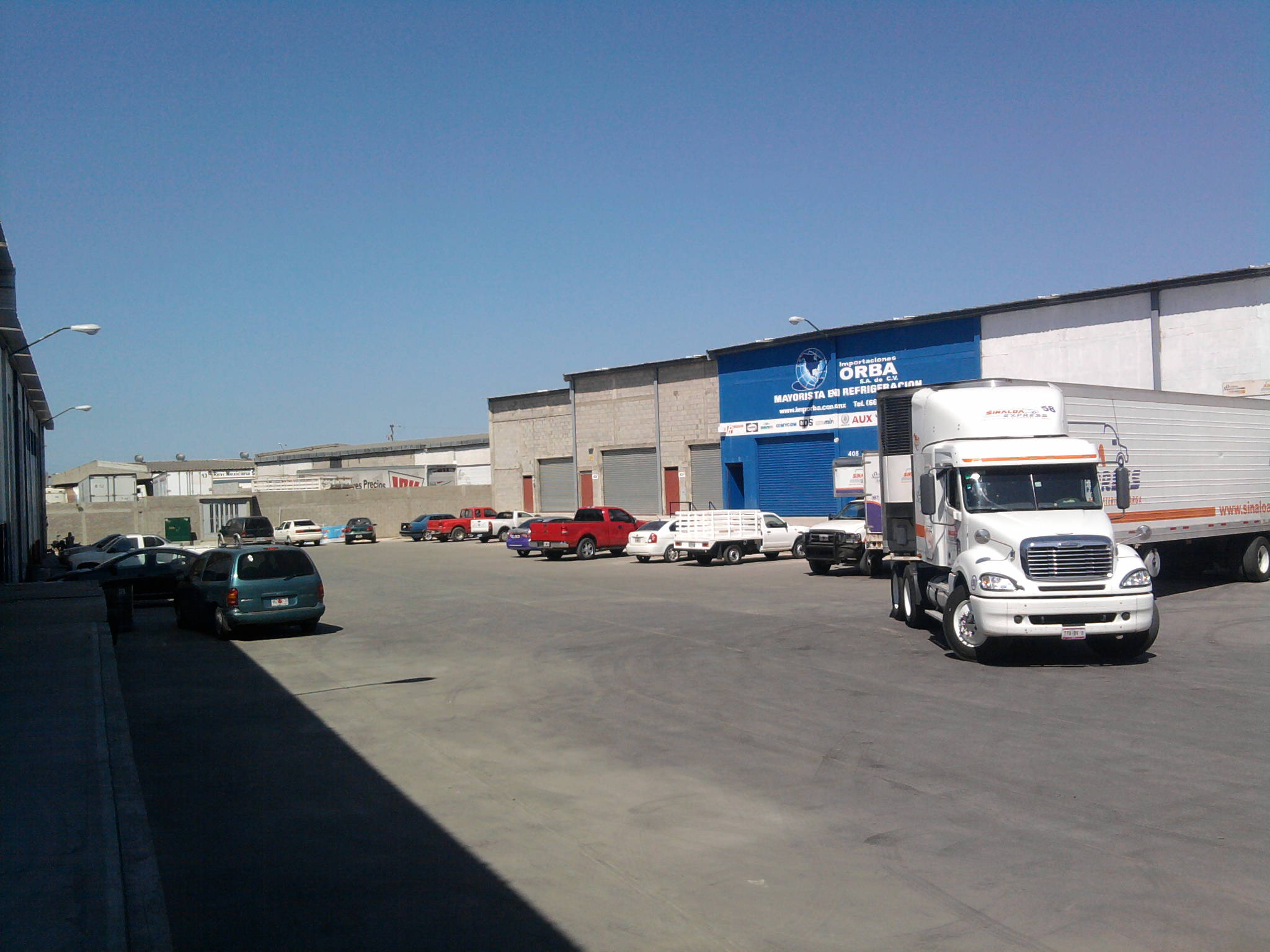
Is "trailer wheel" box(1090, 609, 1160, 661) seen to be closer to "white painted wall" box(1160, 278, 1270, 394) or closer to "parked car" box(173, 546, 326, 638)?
"parked car" box(173, 546, 326, 638)

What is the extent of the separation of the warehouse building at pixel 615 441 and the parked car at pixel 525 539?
9184 mm

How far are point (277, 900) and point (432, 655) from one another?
384 inches

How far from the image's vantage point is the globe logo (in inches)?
1764

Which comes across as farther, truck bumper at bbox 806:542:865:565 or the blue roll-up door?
the blue roll-up door

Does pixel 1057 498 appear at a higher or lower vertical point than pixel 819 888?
higher

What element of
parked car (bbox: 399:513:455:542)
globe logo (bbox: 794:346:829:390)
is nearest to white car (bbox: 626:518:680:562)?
globe logo (bbox: 794:346:829:390)

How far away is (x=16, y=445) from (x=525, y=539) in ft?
60.2

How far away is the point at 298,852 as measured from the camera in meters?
6.70

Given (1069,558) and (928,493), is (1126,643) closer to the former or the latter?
(1069,558)

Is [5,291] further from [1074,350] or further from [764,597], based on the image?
[1074,350]

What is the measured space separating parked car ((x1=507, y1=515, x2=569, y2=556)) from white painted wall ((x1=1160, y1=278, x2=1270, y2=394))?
21.8m

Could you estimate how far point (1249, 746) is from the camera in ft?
30.0

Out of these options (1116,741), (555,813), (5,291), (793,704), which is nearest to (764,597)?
(793,704)

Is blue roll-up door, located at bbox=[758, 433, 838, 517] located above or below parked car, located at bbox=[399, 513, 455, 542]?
above
